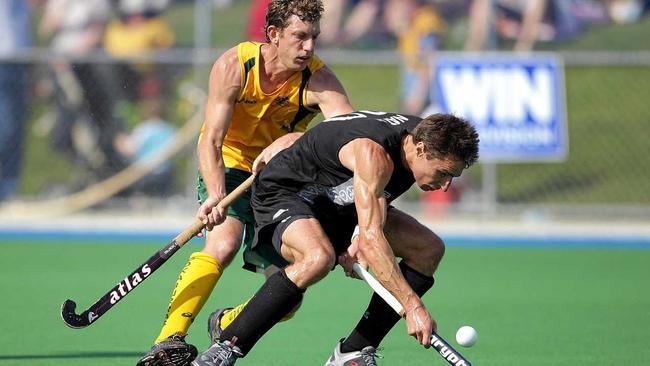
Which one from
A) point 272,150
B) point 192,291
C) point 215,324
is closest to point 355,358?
point 192,291

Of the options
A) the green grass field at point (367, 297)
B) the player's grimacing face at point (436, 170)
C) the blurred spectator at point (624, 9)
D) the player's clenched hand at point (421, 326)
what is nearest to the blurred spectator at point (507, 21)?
the blurred spectator at point (624, 9)

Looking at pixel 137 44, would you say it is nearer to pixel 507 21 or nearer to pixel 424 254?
pixel 507 21

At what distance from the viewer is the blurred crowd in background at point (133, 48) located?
40.6 ft

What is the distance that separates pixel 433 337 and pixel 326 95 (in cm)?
163

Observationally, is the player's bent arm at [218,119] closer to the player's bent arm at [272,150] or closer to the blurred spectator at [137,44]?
the player's bent arm at [272,150]

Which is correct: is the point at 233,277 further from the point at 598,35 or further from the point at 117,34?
the point at 598,35

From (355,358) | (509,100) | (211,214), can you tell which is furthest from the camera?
(509,100)

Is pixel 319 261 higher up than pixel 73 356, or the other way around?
pixel 319 261

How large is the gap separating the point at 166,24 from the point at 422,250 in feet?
28.1

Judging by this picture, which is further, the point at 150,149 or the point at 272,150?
the point at 150,149

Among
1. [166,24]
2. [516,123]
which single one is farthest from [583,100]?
[166,24]

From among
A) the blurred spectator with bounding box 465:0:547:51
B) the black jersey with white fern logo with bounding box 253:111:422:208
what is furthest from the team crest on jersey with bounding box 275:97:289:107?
the blurred spectator with bounding box 465:0:547:51

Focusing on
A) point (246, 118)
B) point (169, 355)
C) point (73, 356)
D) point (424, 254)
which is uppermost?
point (246, 118)

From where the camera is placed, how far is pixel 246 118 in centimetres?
618
